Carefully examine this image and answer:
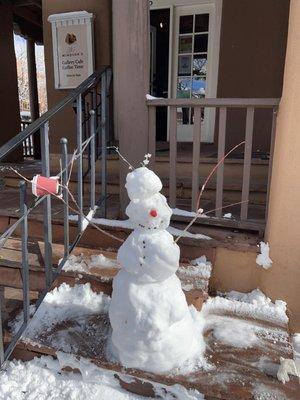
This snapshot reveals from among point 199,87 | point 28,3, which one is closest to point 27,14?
point 28,3

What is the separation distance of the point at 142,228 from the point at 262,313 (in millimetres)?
1070

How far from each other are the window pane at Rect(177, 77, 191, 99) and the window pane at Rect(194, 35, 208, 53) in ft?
1.37

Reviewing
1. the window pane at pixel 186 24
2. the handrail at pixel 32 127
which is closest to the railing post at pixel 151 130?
the handrail at pixel 32 127

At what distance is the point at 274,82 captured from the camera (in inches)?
171

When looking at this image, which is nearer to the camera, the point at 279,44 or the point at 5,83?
the point at 279,44

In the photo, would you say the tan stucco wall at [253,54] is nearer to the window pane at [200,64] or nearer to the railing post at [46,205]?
the window pane at [200,64]

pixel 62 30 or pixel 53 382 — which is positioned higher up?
pixel 62 30

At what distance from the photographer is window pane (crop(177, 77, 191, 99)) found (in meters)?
5.14

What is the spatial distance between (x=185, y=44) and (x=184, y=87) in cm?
59

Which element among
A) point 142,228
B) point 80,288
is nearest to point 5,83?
point 80,288

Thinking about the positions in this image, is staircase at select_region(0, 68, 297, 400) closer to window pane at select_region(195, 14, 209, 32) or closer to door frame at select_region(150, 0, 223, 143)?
door frame at select_region(150, 0, 223, 143)

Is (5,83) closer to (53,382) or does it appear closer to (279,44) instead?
(279,44)

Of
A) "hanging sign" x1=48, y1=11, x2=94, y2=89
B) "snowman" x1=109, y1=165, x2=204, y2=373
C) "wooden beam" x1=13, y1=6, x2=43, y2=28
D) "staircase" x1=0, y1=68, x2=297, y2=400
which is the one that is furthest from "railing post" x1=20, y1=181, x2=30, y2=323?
"wooden beam" x1=13, y1=6, x2=43, y2=28

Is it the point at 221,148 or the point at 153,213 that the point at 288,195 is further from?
the point at 153,213
